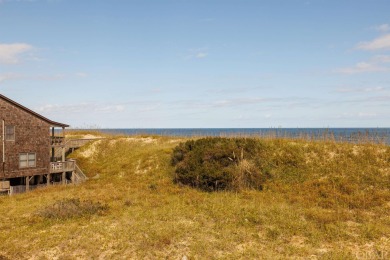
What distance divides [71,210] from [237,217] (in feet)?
31.9

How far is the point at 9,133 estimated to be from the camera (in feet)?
94.0

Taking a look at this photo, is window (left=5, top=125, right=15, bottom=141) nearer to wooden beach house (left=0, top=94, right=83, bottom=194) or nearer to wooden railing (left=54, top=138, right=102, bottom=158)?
wooden beach house (left=0, top=94, right=83, bottom=194)

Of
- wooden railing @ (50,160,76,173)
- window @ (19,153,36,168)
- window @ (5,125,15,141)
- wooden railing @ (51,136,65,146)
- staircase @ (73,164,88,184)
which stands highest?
window @ (5,125,15,141)

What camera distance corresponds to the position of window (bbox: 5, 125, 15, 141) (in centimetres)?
2842

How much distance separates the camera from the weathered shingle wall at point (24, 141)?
28359 mm

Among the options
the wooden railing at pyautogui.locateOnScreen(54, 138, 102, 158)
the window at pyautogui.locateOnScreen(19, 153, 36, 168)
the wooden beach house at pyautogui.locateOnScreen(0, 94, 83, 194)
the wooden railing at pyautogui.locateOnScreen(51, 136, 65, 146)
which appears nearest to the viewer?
the wooden beach house at pyautogui.locateOnScreen(0, 94, 83, 194)

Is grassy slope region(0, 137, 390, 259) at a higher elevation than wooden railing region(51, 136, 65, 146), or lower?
lower

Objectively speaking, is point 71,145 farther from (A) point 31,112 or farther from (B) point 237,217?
(B) point 237,217

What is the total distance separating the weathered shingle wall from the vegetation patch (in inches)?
503

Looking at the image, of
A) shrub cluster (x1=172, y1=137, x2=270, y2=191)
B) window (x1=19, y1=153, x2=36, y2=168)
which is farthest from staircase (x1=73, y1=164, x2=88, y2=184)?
shrub cluster (x1=172, y1=137, x2=270, y2=191)

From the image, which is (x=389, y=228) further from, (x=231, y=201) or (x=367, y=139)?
(x=367, y=139)

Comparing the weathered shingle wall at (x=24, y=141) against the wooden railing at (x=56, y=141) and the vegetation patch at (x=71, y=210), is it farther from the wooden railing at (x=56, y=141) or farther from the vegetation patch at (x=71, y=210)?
the vegetation patch at (x=71, y=210)

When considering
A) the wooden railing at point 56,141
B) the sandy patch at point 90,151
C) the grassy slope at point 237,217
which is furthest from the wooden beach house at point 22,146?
the sandy patch at point 90,151

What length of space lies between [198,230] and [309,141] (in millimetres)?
18219
